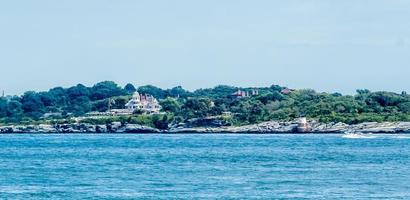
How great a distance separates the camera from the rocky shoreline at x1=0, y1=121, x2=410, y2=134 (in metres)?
163

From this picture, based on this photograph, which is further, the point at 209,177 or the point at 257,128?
the point at 257,128

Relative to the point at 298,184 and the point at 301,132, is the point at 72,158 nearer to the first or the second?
the point at 298,184

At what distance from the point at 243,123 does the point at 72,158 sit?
103 metres

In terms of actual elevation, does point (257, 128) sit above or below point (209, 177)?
above

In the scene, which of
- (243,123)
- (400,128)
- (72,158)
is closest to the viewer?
(72,158)

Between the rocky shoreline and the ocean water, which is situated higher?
the rocky shoreline

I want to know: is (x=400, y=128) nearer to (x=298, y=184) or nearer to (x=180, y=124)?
(x=180, y=124)

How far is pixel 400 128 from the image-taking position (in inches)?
6339

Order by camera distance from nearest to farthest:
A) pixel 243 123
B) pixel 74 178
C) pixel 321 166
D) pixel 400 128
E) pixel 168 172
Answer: pixel 74 178
pixel 168 172
pixel 321 166
pixel 400 128
pixel 243 123

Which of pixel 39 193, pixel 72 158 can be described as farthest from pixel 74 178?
pixel 72 158

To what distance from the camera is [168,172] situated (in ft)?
211

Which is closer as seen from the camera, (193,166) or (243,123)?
(193,166)

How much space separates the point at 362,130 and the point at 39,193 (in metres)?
118

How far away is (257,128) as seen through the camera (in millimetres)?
179250
